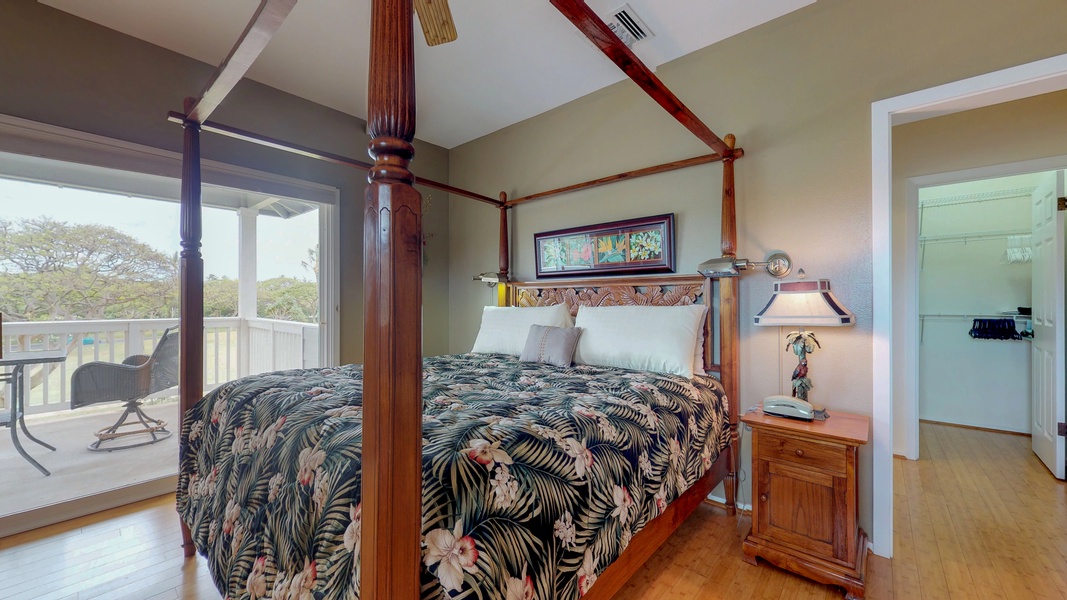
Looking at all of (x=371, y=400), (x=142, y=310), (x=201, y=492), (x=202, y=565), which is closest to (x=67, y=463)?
(x=142, y=310)

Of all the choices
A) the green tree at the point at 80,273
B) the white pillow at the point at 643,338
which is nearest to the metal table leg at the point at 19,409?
the green tree at the point at 80,273

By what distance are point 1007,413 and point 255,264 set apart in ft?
24.0

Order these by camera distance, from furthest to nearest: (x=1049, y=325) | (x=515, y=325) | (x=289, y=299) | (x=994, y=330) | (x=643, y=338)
→ (x=289, y=299) < (x=994, y=330) < (x=515, y=325) < (x=1049, y=325) < (x=643, y=338)

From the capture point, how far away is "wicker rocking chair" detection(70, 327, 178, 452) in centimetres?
264

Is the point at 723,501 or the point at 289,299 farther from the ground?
the point at 289,299

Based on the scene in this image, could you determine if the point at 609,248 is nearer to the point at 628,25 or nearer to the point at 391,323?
the point at 628,25

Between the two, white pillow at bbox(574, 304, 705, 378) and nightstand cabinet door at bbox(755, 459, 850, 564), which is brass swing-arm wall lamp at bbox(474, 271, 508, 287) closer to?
white pillow at bbox(574, 304, 705, 378)

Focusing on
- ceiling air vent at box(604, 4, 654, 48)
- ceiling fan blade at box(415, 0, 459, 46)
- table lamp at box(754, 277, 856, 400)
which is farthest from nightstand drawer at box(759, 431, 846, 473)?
ceiling air vent at box(604, 4, 654, 48)

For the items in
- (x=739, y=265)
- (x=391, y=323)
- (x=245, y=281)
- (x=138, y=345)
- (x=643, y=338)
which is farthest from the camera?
(x=245, y=281)

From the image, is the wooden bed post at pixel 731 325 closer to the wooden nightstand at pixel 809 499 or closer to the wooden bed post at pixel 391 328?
the wooden nightstand at pixel 809 499

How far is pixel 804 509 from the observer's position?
5.76ft

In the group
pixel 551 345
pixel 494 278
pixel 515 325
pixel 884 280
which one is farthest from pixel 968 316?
pixel 494 278

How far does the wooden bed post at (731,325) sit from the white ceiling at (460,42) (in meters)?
0.74

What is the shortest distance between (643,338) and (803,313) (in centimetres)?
79
